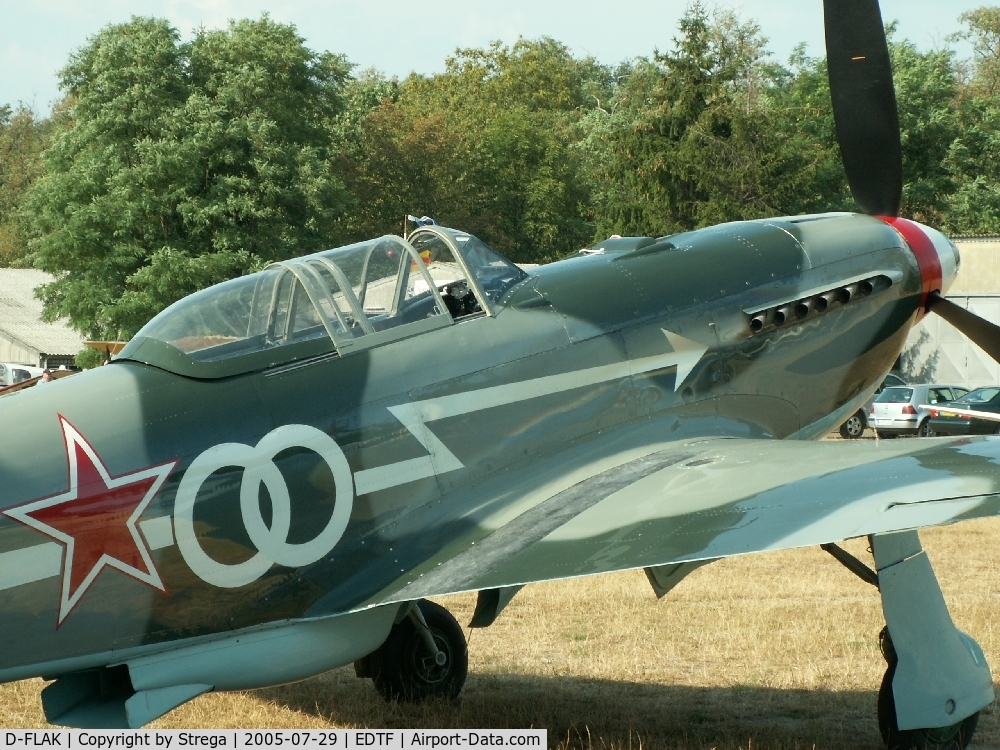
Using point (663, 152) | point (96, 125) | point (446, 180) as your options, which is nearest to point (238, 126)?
point (96, 125)

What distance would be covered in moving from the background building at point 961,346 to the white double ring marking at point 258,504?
102ft

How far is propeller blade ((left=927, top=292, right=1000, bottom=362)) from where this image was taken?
23.5ft

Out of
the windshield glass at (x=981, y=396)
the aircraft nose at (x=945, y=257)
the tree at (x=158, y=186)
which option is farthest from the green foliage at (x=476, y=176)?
the aircraft nose at (x=945, y=257)

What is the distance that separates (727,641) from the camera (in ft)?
25.3

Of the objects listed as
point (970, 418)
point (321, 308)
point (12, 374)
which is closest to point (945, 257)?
point (321, 308)

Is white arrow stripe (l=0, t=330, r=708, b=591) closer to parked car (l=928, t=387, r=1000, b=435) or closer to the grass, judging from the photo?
the grass

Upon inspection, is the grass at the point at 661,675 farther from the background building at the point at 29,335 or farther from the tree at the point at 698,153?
the background building at the point at 29,335

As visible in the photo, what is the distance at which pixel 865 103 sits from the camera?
7.94 meters

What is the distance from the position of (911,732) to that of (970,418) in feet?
66.8

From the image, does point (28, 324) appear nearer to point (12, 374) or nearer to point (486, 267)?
point (12, 374)

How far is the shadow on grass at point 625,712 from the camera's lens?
18.9 ft

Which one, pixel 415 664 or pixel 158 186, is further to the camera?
pixel 158 186

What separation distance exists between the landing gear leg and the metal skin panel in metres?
0.49

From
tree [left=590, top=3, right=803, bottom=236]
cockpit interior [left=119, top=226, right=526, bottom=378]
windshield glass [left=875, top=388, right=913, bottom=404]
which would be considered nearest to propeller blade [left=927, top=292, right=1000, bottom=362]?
cockpit interior [left=119, top=226, right=526, bottom=378]
